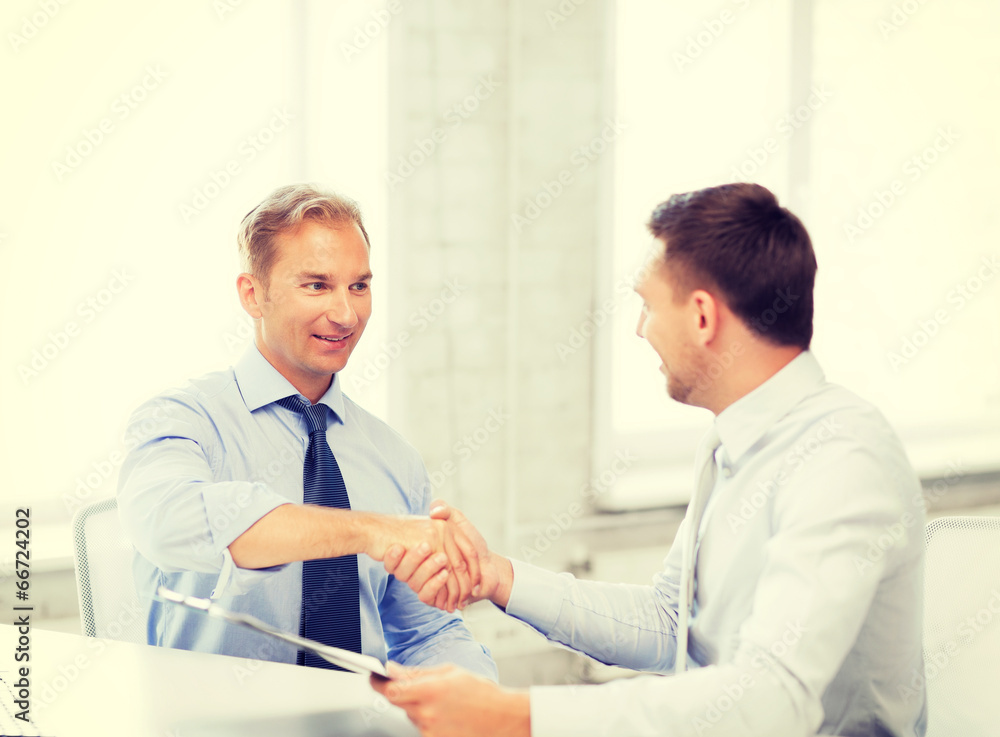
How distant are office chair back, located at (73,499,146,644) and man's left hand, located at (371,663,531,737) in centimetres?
85

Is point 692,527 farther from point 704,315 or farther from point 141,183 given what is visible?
point 141,183

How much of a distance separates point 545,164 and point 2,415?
185 cm

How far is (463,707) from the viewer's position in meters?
1.05

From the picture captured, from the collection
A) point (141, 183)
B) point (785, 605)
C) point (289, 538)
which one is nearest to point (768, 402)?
point (785, 605)

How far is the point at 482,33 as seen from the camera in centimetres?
272

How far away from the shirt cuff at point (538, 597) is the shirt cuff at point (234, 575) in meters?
0.43

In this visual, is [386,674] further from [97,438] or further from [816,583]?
[97,438]

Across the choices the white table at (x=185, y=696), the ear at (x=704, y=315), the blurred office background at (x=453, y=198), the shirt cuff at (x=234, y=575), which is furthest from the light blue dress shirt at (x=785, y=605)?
the blurred office background at (x=453, y=198)

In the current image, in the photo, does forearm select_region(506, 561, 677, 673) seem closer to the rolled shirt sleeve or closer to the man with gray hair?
the man with gray hair

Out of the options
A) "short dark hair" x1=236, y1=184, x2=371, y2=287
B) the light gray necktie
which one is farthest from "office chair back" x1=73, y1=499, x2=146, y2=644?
the light gray necktie

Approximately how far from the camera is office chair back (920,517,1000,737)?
1.35 metres

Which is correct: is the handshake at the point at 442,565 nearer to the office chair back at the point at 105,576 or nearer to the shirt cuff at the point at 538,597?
the shirt cuff at the point at 538,597

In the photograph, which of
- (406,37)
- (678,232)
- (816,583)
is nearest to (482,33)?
(406,37)

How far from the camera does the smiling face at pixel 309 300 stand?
172 centimetres
